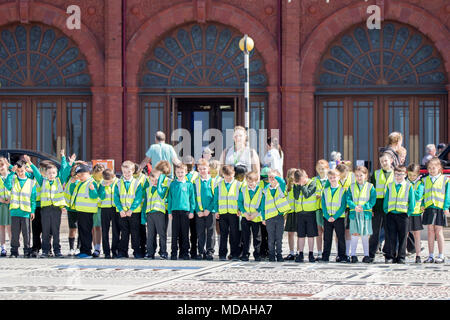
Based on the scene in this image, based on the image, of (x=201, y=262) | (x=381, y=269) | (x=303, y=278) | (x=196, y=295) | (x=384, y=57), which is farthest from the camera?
(x=384, y=57)

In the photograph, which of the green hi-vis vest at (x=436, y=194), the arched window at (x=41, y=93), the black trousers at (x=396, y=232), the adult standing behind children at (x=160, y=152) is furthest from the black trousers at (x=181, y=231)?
the arched window at (x=41, y=93)

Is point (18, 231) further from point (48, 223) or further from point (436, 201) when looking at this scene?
point (436, 201)

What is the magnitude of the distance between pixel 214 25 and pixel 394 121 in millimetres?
5318

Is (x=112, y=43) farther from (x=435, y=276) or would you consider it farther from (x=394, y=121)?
(x=435, y=276)

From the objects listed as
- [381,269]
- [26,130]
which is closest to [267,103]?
[26,130]

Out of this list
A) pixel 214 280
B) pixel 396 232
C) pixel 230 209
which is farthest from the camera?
pixel 230 209

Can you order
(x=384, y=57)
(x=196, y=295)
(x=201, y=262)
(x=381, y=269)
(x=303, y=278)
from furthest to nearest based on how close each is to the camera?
(x=384, y=57)
(x=201, y=262)
(x=381, y=269)
(x=303, y=278)
(x=196, y=295)

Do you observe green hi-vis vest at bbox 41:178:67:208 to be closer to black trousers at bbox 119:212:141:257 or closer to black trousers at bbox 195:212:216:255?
black trousers at bbox 119:212:141:257

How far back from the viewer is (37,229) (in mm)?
16453

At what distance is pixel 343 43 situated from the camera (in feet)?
87.0

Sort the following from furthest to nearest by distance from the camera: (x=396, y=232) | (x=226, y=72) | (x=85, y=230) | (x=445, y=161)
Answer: (x=226, y=72) < (x=445, y=161) < (x=85, y=230) < (x=396, y=232)

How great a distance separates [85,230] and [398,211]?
487cm

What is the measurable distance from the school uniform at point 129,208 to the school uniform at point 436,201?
14.4 ft

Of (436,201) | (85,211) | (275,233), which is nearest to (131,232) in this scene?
(85,211)
